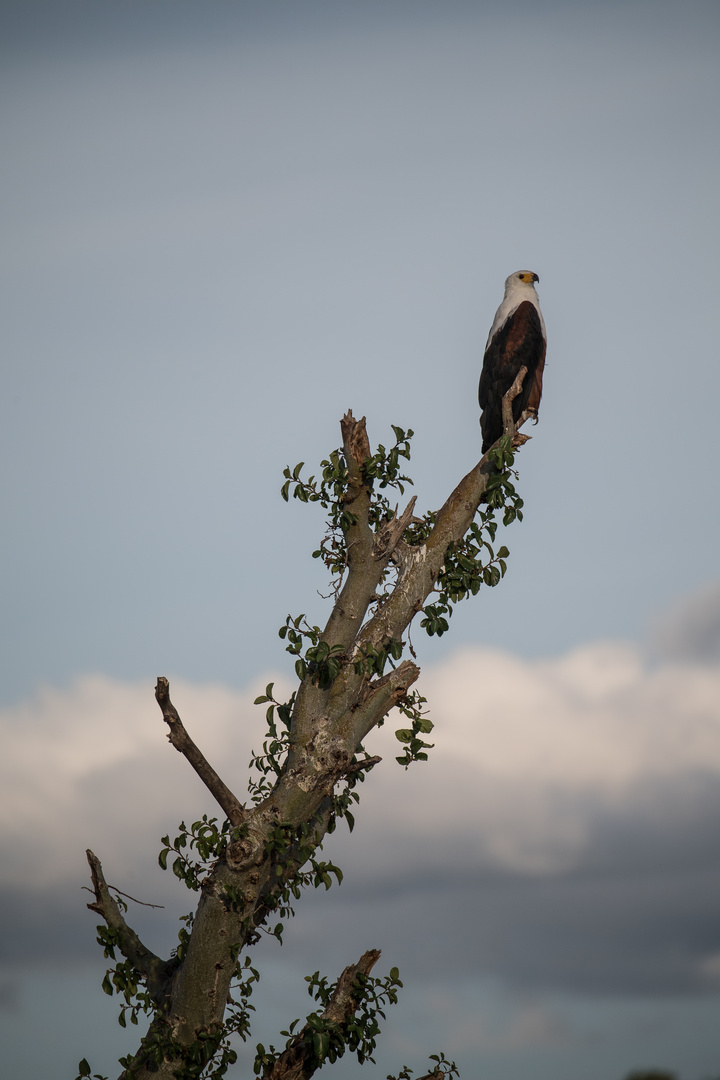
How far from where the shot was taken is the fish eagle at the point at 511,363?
32.6 ft

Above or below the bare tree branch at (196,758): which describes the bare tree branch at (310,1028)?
below

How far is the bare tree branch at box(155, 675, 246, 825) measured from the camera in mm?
6973

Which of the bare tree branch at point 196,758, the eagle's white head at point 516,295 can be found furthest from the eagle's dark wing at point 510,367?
the bare tree branch at point 196,758

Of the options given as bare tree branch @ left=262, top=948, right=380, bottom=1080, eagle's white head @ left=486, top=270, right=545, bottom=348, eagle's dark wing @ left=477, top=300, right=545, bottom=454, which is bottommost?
bare tree branch @ left=262, top=948, right=380, bottom=1080

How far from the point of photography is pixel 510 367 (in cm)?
1010

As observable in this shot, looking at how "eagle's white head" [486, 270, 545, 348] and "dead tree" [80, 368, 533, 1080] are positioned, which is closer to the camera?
"dead tree" [80, 368, 533, 1080]

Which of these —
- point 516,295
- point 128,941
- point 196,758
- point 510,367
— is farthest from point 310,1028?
point 516,295

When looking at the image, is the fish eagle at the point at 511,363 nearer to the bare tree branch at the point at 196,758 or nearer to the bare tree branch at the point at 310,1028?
the bare tree branch at the point at 196,758

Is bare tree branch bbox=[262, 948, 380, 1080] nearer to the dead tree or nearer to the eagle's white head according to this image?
the dead tree

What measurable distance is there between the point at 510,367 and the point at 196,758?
553 cm

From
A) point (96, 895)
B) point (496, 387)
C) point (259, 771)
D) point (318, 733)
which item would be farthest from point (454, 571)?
point (96, 895)

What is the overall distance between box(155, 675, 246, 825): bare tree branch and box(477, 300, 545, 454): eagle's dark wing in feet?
15.5

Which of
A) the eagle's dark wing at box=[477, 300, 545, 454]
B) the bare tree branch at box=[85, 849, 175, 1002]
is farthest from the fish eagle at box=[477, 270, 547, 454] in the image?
the bare tree branch at box=[85, 849, 175, 1002]

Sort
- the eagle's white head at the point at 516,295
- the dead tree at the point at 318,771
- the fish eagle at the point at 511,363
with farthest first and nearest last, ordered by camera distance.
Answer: the eagle's white head at the point at 516,295 → the fish eagle at the point at 511,363 → the dead tree at the point at 318,771
